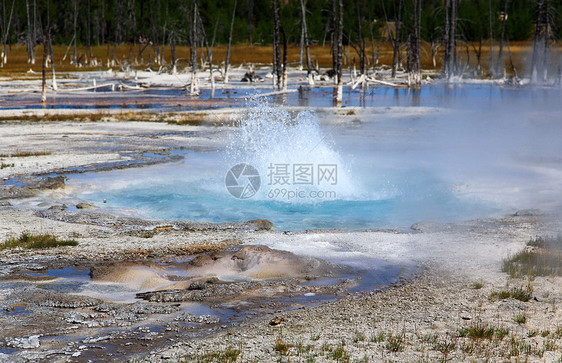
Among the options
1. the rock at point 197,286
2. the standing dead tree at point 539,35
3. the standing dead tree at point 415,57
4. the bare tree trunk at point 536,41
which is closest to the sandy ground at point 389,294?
the rock at point 197,286

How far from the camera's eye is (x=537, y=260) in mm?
9914

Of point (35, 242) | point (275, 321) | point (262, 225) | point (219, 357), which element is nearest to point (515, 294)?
point (275, 321)

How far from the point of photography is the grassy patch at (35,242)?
10828 millimetres

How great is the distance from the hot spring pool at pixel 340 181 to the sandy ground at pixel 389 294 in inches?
67.5

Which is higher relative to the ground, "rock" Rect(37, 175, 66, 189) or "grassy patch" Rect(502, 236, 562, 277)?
"rock" Rect(37, 175, 66, 189)

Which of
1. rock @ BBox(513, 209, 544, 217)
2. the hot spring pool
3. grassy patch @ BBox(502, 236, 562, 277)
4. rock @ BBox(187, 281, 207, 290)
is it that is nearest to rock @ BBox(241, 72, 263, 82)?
the hot spring pool

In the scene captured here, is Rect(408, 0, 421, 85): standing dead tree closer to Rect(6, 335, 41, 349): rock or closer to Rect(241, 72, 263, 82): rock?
Rect(241, 72, 263, 82): rock

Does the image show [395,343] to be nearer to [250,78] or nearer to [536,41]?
[250,78]

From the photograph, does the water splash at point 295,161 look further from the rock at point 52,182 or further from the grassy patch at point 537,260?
the grassy patch at point 537,260

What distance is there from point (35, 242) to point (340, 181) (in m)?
8.60

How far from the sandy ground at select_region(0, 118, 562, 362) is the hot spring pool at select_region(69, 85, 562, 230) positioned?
5.63 ft

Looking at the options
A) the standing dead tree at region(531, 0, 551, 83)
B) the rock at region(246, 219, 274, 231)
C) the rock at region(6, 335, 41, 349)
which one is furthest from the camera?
the standing dead tree at region(531, 0, 551, 83)

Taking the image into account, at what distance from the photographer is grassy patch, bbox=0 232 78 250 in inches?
426

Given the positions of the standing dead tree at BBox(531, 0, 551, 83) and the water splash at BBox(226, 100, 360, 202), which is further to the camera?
the standing dead tree at BBox(531, 0, 551, 83)
